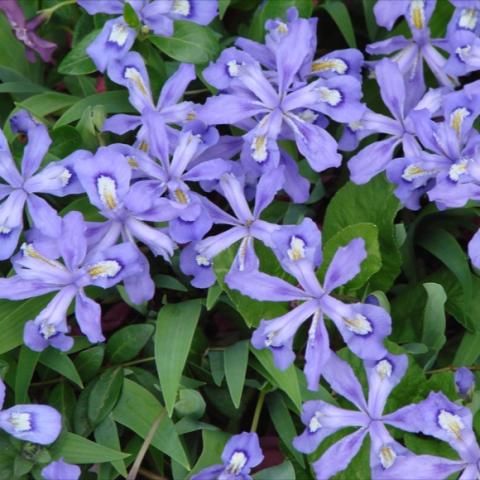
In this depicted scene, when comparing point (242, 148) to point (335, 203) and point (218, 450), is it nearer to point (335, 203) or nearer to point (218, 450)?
point (335, 203)

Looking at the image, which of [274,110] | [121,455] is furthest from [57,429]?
[274,110]

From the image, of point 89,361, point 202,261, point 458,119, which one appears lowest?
point 89,361

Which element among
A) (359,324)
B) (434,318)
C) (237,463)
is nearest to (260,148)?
(359,324)

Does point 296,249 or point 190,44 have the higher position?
point 190,44

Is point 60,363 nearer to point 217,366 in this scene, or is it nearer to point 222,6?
point 217,366

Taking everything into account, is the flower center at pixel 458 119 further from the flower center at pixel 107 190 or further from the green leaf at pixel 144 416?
the green leaf at pixel 144 416

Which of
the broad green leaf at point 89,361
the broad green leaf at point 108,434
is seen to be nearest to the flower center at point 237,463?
the broad green leaf at point 108,434

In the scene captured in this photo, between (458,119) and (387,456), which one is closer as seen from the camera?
(387,456)
